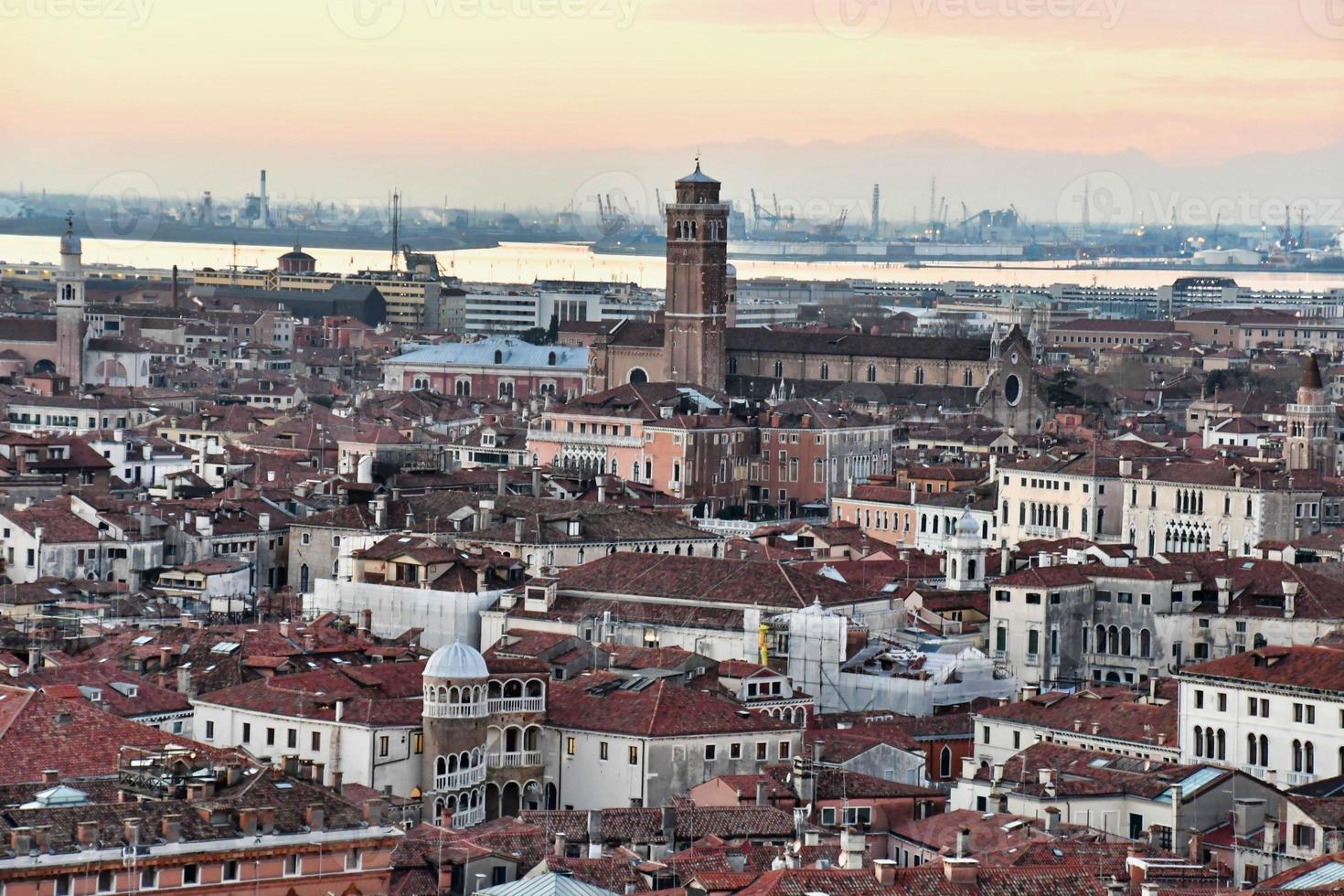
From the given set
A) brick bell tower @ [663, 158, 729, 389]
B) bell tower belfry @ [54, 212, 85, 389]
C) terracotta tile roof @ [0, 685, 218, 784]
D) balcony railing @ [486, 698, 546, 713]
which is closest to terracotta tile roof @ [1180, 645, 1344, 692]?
balcony railing @ [486, 698, 546, 713]

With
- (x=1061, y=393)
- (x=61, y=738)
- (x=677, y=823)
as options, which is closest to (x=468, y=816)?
(x=677, y=823)

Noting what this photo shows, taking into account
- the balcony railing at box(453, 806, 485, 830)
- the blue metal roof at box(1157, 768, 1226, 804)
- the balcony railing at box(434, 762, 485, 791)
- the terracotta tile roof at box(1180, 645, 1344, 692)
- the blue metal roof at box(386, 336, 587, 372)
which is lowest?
the blue metal roof at box(386, 336, 587, 372)

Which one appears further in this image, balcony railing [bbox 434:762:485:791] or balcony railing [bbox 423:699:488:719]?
balcony railing [bbox 423:699:488:719]

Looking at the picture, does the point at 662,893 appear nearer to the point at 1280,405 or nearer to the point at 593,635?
the point at 593,635

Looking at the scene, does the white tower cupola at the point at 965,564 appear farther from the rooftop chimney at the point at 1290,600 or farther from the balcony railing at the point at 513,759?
the balcony railing at the point at 513,759

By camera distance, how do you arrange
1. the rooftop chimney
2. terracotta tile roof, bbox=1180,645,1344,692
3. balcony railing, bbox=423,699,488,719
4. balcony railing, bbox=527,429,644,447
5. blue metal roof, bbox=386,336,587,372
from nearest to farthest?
balcony railing, bbox=423,699,488,719 → terracotta tile roof, bbox=1180,645,1344,692 → the rooftop chimney → balcony railing, bbox=527,429,644,447 → blue metal roof, bbox=386,336,587,372

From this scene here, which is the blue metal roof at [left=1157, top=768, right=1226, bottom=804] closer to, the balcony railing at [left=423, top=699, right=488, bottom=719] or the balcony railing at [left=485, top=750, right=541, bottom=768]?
the balcony railing at [left=485, top=750, right=541, bottom=768]

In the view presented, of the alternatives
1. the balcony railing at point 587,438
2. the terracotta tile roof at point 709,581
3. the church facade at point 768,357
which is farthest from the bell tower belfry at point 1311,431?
the terracotta tile roof at point 709,581

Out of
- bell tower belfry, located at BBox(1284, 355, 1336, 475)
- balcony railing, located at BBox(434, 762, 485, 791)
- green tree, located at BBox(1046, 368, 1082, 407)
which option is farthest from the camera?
green tree, located at BBox(1046, 368, 1082, 407)
